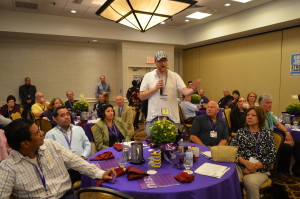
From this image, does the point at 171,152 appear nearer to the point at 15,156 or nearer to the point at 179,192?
the point at 179,192

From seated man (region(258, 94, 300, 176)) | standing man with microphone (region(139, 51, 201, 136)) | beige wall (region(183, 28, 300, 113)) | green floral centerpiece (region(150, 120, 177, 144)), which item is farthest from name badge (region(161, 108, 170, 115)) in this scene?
beige wall (region(183, 28, 300, 113))

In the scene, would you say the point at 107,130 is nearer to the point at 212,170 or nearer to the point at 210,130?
the point at 210,130

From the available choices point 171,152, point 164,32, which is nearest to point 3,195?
point 171,152

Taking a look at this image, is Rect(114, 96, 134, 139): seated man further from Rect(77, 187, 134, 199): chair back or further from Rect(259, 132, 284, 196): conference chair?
Rect(77, 187, 134, 199): chair back

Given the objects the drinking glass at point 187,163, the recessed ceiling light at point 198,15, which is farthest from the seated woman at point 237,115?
the recessed ceiling light at point 198,15

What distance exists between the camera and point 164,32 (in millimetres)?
9477

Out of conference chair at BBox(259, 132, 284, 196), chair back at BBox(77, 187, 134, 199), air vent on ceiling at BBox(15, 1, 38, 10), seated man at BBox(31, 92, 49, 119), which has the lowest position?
conference chair at BBox(259, 132, 284, 196)

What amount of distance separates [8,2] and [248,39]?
7824 mm

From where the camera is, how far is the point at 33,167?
166 cm

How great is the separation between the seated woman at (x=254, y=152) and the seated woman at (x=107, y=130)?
163cm

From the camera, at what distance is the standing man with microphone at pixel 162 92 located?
282 cm

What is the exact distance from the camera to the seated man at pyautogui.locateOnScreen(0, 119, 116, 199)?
156cm

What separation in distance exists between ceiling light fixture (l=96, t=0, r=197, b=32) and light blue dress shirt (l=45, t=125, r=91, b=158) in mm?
1781

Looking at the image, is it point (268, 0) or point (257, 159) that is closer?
point (257, 159)
